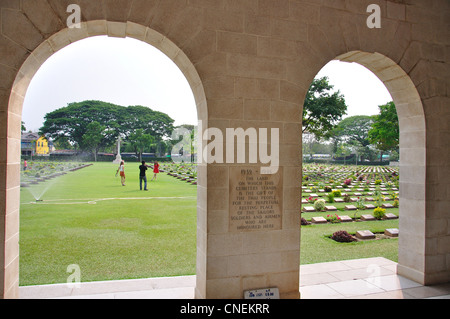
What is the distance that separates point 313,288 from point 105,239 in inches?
200

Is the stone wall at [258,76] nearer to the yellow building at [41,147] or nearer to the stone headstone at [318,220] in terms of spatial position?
the stone headstone at [318,220]

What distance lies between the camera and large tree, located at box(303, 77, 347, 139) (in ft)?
61.9

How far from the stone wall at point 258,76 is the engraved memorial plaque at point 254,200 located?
0.09 m

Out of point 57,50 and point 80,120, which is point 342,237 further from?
point 80,120

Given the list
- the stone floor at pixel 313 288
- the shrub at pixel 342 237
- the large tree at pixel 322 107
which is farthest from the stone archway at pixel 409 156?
the large tree at pixel 322 107

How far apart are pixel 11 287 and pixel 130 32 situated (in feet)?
12.1

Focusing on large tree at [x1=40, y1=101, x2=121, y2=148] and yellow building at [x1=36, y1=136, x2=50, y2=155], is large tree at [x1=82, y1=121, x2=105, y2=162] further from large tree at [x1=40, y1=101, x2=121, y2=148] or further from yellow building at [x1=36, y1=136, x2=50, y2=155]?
yellow building at [x1=36, y1=136, x2=50, y2=155]

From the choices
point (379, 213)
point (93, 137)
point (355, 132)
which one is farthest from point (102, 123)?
point (355, 132)

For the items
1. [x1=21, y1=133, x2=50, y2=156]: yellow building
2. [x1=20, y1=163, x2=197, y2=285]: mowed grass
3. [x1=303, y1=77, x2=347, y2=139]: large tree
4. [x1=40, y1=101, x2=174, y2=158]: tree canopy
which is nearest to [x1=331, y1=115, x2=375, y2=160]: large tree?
[x1=40, y1=101, x2=174, y2=158]: tree canopy


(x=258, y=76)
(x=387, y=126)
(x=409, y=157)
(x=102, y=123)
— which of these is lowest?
(x=409, y=157)

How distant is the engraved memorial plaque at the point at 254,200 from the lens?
13.2ft

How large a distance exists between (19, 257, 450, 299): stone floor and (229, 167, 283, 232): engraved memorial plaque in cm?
142

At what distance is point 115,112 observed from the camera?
203 ft

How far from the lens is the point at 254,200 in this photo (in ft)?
13.4
